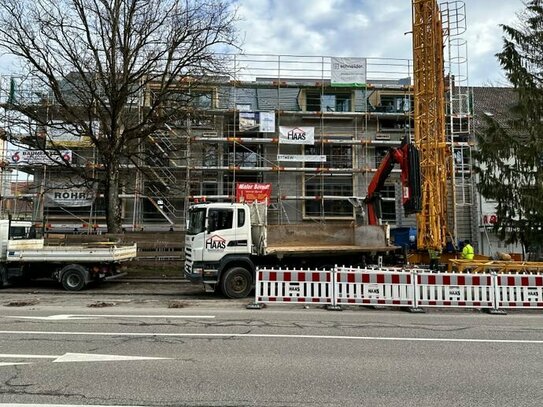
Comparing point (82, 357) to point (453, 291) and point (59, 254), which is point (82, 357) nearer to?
point (453, 291)

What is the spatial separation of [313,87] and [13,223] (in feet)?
65.3

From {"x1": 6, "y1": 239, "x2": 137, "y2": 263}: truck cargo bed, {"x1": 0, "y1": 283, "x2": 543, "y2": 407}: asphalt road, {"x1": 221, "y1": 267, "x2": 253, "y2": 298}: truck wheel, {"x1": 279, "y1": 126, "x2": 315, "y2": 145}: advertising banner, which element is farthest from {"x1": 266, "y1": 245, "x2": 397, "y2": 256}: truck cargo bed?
{"x1": 279, "y1": 126, "x2": 315, "y2": 145}: advertising banner

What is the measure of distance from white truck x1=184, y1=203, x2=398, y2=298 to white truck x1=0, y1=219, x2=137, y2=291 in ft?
11.0

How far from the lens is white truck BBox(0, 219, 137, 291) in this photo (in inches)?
603

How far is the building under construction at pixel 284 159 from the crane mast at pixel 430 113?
4.62 m

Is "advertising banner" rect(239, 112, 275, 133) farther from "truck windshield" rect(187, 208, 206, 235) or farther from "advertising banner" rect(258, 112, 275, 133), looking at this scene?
"truck windshield" rect(187, 208, 206, 235)

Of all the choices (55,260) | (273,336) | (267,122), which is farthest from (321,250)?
(267,122)

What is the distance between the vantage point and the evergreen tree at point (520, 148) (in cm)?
1914

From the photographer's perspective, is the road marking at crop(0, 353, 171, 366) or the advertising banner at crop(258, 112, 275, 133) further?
the advertising banner at crop(258, 112, 275, 133)

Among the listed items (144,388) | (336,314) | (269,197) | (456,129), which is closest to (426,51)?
(456,129)

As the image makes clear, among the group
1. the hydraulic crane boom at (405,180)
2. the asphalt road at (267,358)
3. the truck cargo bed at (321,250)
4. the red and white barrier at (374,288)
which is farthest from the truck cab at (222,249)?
the hydraulic crane boom at (405,180)

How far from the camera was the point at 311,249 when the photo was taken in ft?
47.4

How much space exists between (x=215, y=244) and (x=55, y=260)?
5.86 meters

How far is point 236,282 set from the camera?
13.6 meters
